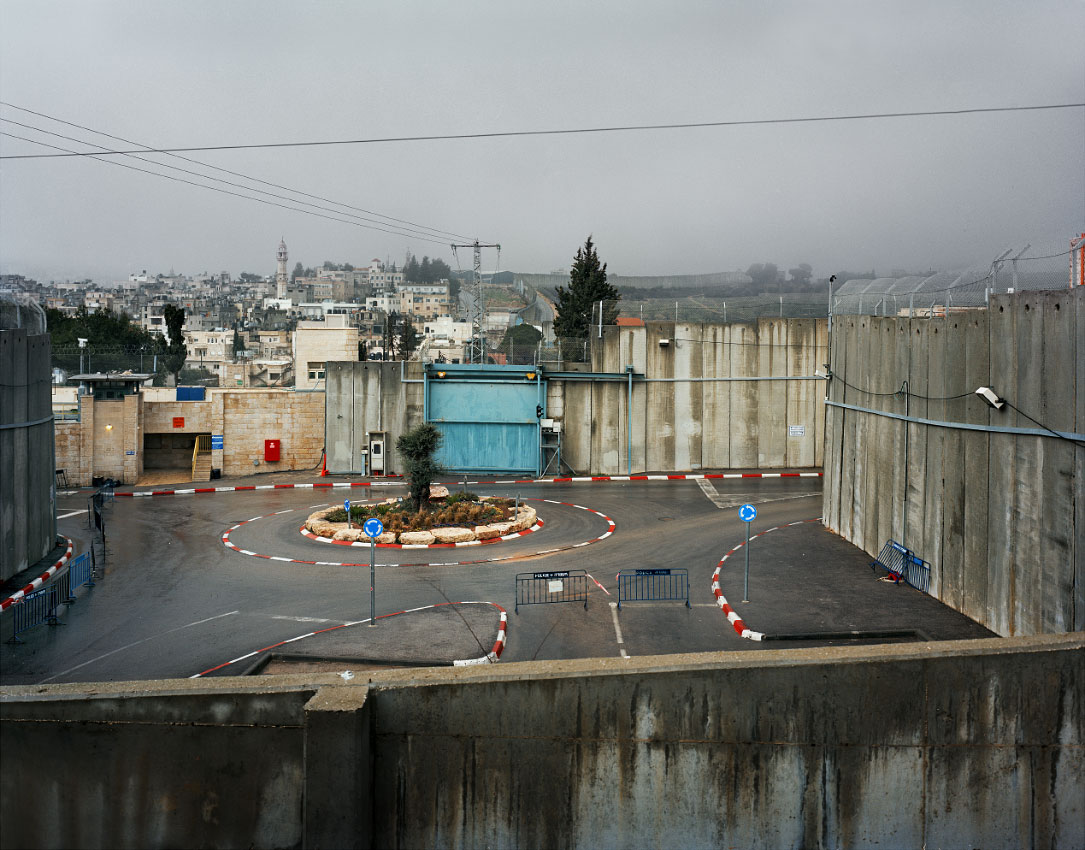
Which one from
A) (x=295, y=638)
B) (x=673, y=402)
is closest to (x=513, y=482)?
(x=673, y=402)

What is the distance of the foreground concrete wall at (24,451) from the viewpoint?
53.3 feet

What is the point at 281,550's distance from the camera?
2011 cm

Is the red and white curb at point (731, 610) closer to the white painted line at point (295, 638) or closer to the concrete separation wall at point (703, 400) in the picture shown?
the white painted line at point (295, 638)

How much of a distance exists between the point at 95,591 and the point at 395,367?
15385 mm

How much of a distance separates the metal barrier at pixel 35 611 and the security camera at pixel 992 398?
1564 cm

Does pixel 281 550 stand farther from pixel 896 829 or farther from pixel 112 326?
pixel 112 326

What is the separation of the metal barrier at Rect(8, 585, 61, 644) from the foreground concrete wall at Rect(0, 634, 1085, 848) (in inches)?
346

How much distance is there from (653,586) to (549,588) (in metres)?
2.49

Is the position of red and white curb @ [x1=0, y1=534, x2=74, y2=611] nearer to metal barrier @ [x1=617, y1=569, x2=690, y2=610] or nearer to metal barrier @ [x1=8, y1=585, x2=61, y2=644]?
metal barrier @ [x1=8, y1=585, x2=61, y2=644]

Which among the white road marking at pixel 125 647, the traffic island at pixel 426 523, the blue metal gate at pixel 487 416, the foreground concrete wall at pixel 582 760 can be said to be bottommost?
the white road marking at pixel 125 647

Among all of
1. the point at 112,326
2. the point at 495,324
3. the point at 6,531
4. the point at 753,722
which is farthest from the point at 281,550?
the point at 495,324

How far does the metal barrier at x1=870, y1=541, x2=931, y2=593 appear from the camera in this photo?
51.8ft

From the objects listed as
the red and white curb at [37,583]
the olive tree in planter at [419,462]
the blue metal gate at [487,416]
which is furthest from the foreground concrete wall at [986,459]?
the red and white curb at [37,583]

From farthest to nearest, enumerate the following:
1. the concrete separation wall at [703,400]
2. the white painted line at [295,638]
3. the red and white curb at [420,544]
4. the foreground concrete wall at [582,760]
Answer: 1. the concrete separation wall at [703,400]
2. the red and white curb at [420,544]
3. the white painted line at [295,638]
4. the foreground concrete wall at [582,760]
